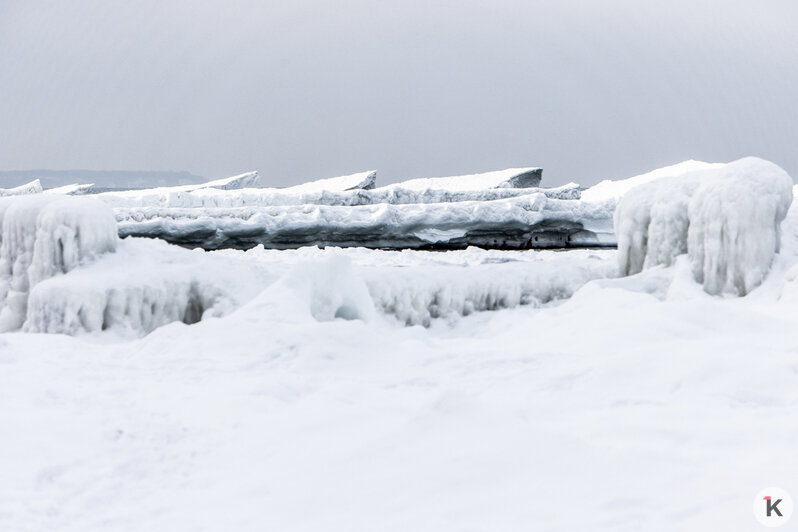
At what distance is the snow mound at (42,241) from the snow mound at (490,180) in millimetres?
19175

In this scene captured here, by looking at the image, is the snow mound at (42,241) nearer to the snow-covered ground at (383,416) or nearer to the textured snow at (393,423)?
the snow-covered ground at (383,416)

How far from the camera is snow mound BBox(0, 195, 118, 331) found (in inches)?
392

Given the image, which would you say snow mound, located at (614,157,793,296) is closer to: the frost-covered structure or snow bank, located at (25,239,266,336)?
snow bank, located at (25,239,266,336)

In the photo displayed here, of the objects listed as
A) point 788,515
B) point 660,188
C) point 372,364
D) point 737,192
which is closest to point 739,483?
point 788,515

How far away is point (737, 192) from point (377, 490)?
25.6 ft

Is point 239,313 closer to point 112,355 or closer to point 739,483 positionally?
point 112,355

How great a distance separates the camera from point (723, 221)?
10.0 meters

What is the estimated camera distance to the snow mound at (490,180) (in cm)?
2912

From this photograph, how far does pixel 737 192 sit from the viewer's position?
998 centimetres

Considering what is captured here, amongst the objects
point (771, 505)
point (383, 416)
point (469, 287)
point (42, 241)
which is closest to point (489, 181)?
point (469, 287)

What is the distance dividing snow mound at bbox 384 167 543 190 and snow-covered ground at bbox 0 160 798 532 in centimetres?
1982

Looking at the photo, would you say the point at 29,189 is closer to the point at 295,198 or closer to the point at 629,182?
the point at 295,198

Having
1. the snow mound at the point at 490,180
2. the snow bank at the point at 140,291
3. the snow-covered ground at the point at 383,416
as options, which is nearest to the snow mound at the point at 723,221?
the snow-covered ground at the point at 383,416

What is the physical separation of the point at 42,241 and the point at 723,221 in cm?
837
